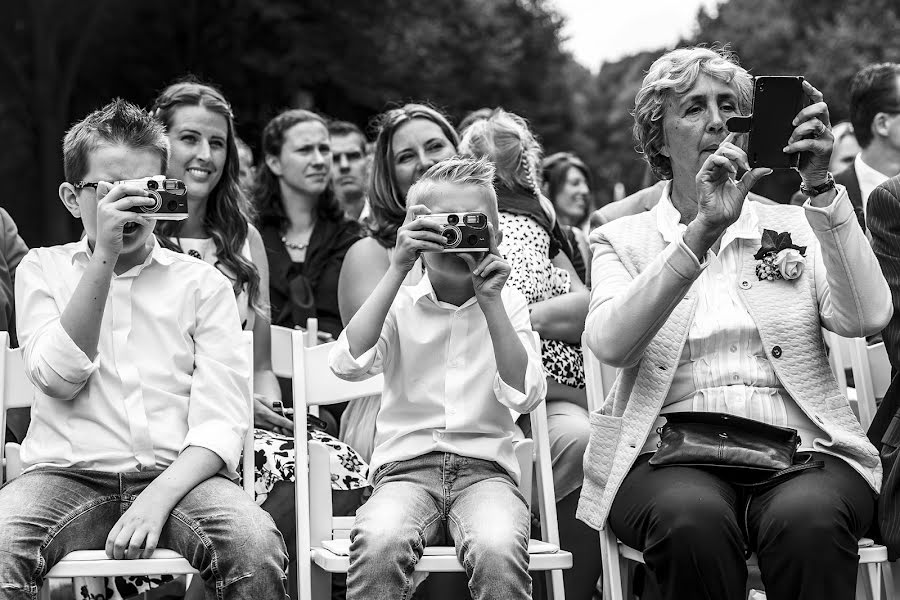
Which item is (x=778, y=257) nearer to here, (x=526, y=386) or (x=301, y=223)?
(x=526, y=386)

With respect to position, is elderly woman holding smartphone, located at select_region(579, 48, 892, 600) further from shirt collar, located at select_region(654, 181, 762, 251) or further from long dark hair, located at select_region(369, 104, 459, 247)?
long dark hair, located at select_region(369, 104, 459, 247)

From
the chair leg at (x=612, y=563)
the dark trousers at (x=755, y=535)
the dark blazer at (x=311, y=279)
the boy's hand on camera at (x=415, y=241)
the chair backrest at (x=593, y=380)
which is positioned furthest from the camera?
the dark blazer at (x=311, y=279)

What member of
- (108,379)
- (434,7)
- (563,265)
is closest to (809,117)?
(563,265)

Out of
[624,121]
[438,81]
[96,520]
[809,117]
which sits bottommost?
[96,520]

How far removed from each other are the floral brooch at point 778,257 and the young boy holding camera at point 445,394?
0.77 metres

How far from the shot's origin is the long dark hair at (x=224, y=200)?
4.85m

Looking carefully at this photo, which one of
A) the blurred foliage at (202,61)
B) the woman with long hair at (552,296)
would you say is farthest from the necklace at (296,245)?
the blurred foliage at (202,61)

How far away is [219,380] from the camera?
3.71m

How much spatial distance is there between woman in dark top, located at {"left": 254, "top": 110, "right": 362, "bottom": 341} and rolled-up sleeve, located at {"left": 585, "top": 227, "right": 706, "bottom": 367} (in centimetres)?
211

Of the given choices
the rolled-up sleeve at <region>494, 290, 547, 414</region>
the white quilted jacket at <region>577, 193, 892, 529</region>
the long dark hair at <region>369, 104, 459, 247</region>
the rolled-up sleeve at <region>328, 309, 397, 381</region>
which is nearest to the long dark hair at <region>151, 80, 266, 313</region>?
the long dark hair at <region>369, 104, 459, 247</region>

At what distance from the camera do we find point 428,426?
3.72 meters

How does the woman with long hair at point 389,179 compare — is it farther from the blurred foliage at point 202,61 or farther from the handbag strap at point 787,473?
the blurred foliage at point 202,61

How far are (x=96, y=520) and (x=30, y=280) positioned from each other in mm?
811

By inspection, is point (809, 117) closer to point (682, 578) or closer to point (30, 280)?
point (682, 578)
